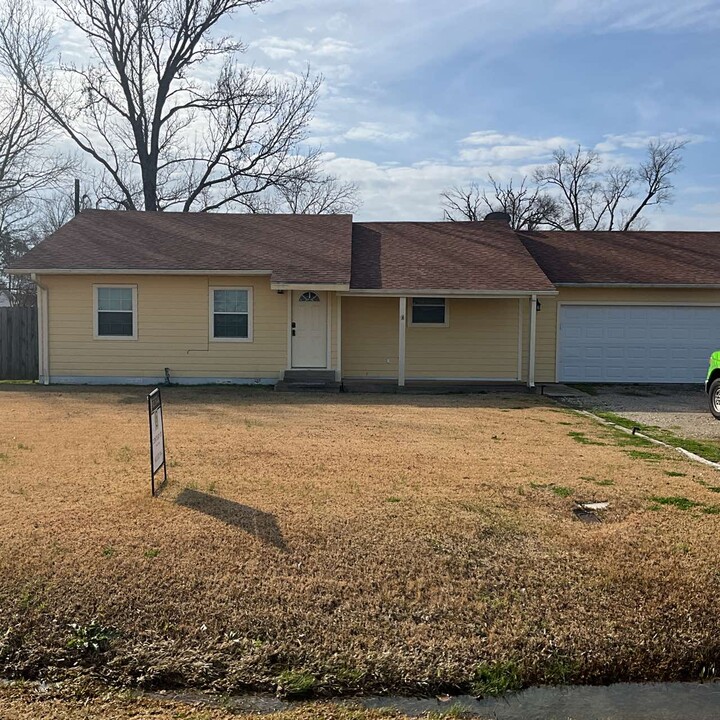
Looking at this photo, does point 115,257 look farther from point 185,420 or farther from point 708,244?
point 708,244

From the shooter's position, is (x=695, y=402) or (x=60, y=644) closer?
(x=60, y=644)

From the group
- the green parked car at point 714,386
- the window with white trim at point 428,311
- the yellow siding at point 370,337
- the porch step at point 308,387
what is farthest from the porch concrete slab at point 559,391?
the porch step at point 308,387

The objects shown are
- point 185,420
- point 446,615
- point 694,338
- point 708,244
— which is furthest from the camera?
point 708,244

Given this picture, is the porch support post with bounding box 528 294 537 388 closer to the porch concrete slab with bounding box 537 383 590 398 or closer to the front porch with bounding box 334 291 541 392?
the porch concrete slab with bounding box 537 383 590 398

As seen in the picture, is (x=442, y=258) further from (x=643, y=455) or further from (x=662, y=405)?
(x=643, y=455)

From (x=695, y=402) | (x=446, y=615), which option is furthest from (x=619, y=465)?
(x=695, y=402)

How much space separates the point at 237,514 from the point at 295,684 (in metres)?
1.99

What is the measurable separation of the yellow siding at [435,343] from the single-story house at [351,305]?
4 centimetres

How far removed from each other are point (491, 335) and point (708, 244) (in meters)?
7.72

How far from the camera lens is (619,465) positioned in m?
7.61

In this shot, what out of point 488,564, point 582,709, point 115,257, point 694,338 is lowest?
point 582,709

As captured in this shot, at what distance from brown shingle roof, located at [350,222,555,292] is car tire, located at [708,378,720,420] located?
183 inches

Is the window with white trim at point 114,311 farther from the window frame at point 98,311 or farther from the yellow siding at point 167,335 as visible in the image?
the yellow siding at point 167,335

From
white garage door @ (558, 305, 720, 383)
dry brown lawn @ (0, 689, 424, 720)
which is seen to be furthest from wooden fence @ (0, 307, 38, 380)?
dry brown lawn @ (0, 689, 424, 720)
